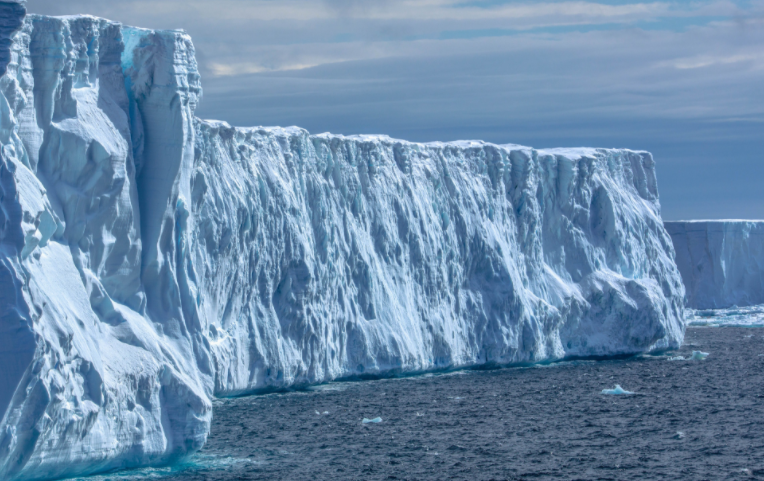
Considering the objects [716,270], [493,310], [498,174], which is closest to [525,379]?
[493,310]

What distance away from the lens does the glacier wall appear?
45.2 meters

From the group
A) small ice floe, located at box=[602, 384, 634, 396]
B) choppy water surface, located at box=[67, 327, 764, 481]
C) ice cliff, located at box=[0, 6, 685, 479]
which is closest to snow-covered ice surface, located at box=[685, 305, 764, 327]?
ice cliff, located at box=[0, 6, 685, 479]

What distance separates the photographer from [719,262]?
45250 millimetres

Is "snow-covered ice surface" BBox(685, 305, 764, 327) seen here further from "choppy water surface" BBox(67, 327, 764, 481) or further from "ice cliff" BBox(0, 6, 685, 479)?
"choppy water surface" BBox(67, 327, 764, 481)

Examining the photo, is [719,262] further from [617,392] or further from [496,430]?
[496,430]

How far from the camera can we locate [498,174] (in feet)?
83.6

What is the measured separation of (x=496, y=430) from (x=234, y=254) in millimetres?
5835

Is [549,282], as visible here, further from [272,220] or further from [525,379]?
[272,220]

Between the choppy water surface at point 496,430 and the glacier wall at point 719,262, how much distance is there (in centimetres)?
2300

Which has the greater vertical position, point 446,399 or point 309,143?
point 309,143

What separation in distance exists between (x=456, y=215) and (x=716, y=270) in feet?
83.3

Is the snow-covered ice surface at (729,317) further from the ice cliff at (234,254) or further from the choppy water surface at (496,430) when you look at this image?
the choppy water surface at (496,430)

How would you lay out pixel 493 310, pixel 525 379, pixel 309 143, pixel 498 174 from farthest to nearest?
pixel 498 174
pixel 493 310
pixel 525 379
pixel 309 143

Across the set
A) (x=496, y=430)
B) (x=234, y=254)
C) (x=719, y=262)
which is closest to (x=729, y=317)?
(x=719, y=262)
